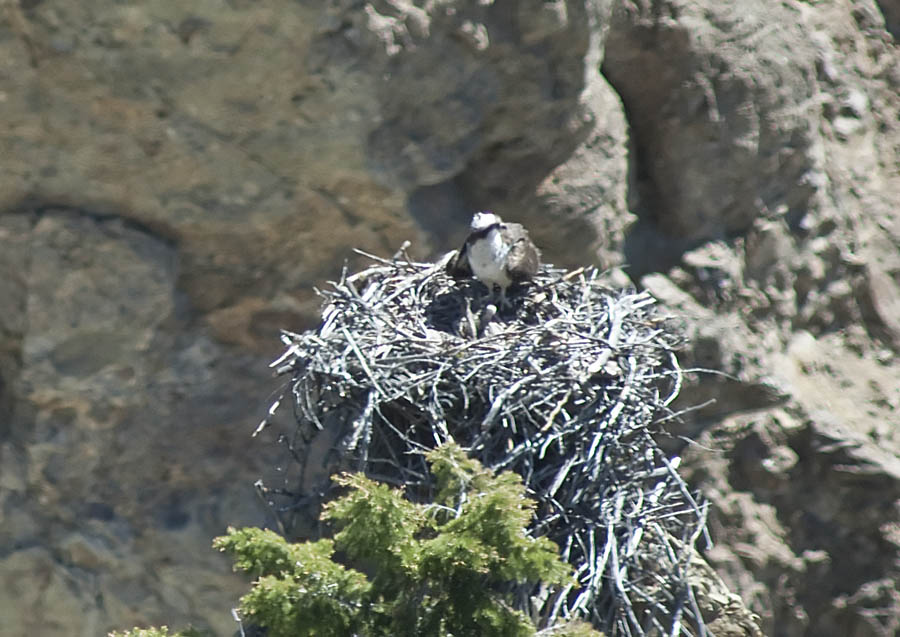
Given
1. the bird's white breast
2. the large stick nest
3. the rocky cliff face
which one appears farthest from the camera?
the rocky cliff face

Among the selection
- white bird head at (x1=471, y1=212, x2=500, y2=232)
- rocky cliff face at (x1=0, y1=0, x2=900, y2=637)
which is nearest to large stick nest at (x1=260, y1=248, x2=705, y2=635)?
white bird head at (x1=471, y1=212, x2=500, y2=232)

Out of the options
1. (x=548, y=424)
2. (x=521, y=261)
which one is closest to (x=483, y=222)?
(x=521, y=261)

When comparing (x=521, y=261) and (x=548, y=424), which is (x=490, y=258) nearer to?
(x=521, y=261)

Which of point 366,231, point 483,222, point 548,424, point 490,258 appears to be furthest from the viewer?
point 366,231

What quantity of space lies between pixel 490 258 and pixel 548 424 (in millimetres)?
713

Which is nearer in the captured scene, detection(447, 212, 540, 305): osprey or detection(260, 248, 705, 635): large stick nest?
detection(260, 248, 705, 635): large stick nest

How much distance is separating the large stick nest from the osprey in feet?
0.71

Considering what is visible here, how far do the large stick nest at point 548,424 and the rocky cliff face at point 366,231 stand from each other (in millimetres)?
1871

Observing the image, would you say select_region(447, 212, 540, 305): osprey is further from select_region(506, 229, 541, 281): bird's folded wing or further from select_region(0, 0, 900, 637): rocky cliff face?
select_region(0, 0, 900, 637): rocky cliff face

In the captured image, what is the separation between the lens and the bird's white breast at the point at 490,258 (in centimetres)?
392

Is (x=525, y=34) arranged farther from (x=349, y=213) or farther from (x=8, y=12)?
(x=8, y=12)

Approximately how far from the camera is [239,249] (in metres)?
5.75

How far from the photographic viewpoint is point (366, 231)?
5.77 metres

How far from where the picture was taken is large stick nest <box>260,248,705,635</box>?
337 cm
